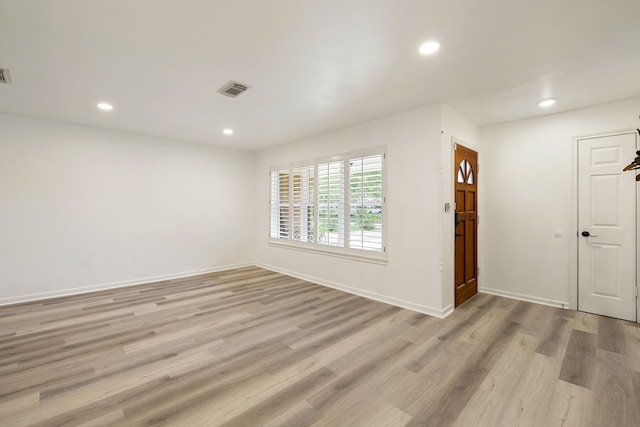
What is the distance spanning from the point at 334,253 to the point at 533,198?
2.92m

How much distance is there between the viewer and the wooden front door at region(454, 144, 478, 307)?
3691 millimetres

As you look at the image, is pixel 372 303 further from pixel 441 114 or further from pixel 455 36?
pixel 455 36

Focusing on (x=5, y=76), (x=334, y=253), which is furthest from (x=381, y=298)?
(x=5, y=76)

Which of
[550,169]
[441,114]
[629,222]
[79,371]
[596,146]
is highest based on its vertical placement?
[441,114]

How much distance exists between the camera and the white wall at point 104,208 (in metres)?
3.91

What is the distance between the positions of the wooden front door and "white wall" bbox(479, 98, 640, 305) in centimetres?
22

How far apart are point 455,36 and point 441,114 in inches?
52.8

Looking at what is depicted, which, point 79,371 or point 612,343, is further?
point 612,343

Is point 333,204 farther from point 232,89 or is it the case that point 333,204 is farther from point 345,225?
point 232,89

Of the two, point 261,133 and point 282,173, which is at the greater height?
point 261,133

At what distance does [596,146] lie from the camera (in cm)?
337

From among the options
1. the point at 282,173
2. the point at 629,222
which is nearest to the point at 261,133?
the point at 282,173

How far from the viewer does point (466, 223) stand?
3.94m

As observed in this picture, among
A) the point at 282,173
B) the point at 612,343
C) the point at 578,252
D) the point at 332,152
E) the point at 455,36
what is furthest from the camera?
the point at 282,173
